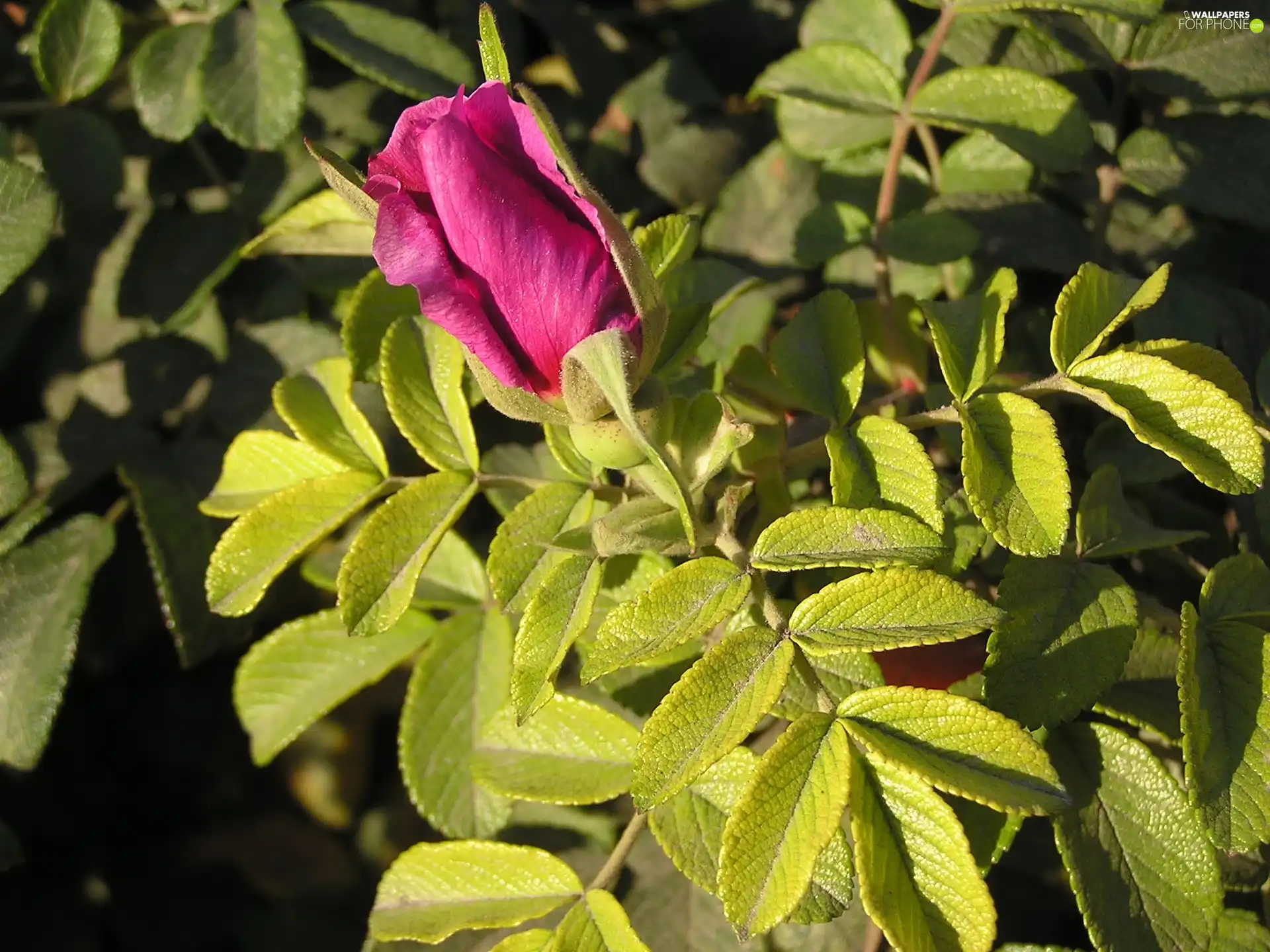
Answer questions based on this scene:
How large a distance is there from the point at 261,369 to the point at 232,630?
349mm

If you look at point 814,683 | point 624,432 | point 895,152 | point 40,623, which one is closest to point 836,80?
point 895,152

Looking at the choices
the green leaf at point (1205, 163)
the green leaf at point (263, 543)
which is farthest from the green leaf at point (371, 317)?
the green leaf at point (1205, 163)

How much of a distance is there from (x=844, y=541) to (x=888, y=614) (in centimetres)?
7

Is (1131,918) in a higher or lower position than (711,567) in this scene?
lower

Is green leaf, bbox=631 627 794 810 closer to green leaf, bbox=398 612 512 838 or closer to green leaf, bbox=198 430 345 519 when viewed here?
green leaf, bbox=398 612 512 838

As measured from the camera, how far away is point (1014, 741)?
760 millimetres

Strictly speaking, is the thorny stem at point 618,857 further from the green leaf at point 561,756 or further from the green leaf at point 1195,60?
the green leaf at point 1195,60

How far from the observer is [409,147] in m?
0.74

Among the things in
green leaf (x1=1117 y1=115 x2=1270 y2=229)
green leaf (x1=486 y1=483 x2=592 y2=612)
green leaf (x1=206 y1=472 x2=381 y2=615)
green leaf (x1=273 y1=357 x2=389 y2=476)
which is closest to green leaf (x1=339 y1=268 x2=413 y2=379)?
green leaf (x1=273 y1=357 x2=389 y2=476)

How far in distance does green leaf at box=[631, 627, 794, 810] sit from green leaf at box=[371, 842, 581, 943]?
27cm

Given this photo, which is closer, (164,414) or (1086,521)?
(1086,521)

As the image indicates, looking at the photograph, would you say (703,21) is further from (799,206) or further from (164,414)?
(164,414)

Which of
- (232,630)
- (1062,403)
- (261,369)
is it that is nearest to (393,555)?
(232,630)

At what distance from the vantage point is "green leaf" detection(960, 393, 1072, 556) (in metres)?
0.85
